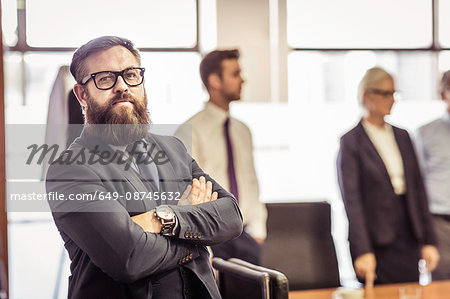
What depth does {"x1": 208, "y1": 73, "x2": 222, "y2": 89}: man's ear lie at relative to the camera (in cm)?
367

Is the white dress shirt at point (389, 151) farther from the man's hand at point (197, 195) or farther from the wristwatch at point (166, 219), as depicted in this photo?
the wristwatch at point (166, 219)

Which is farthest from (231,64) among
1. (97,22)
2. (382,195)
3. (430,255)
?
(430,255)

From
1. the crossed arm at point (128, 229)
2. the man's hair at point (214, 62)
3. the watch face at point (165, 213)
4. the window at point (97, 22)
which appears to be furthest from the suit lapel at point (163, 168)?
the man's hair at point (214, 62)

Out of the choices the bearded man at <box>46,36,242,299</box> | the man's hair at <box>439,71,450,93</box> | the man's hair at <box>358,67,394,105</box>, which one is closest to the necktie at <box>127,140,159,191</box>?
the bearded man at <box>46,36,242,299</box>

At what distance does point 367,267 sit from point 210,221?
5.21 ft

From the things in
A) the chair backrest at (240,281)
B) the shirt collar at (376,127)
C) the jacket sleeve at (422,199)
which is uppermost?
the shirt collar at (376,127)

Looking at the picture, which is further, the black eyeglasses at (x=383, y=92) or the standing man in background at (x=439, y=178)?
the standing man in background at (x=439, y=178)

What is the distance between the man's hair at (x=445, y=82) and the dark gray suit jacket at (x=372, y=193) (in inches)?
13.6

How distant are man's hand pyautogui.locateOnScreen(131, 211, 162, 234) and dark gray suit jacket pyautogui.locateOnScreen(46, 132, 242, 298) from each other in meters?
0.04

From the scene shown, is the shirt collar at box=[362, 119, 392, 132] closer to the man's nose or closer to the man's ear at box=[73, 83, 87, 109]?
the man's nose

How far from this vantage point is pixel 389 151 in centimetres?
404

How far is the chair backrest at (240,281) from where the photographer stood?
2.80 meters

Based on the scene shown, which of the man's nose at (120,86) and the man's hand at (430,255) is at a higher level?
the man's nose at (120,86)

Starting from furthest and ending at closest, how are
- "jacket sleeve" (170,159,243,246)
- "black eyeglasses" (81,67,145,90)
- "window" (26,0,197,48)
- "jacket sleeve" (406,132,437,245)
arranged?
"jacket sleeve" (406,132,437,245) → "window" (26,0,197,48) → "black eyeglasses" (81,67,145,90) → "jacket sleeve" (170,159,243,246)
